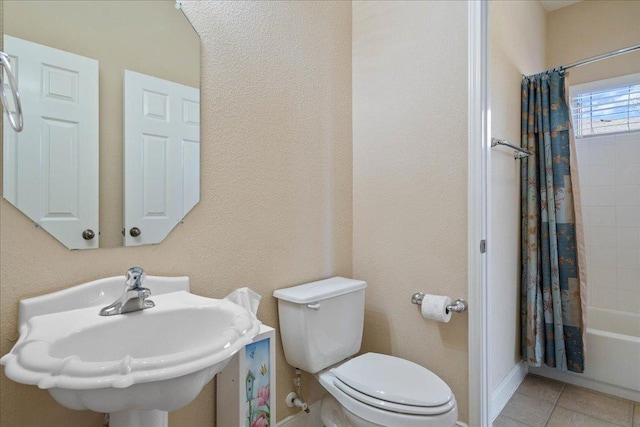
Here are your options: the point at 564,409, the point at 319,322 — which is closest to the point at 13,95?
the point at 319,322

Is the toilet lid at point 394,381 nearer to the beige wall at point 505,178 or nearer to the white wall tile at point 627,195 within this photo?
the beige wall at point 505,178

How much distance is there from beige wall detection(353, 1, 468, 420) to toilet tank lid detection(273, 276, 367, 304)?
27cm

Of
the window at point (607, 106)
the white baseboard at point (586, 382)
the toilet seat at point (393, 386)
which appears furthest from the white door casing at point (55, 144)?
the window at point (607, 106)

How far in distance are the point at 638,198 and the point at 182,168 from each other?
9.85 feet

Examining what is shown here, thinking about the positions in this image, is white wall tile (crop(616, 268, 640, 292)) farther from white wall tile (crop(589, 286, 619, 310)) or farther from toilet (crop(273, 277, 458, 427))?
toilet (crop(273, 277, 458, 427))

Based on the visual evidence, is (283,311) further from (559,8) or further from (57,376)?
(559,8)

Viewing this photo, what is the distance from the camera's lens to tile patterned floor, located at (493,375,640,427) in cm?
177

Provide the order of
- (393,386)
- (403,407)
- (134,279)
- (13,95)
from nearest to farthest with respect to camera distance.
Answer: (13,95), (134,279), (403,407), (393,386)

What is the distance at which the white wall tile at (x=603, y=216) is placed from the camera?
8.16 ft

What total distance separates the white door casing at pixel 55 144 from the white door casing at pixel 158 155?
100 millimetres

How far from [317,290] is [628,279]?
242 centimetres

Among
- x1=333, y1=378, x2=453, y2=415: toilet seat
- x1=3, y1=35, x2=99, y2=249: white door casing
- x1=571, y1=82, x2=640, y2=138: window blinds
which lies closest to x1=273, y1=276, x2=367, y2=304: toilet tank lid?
x1=333, y1=378, x2=453, y2=415: toilet seat

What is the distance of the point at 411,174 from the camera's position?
174 centimetres

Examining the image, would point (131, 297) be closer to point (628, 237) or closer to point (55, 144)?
point (55, 144)
